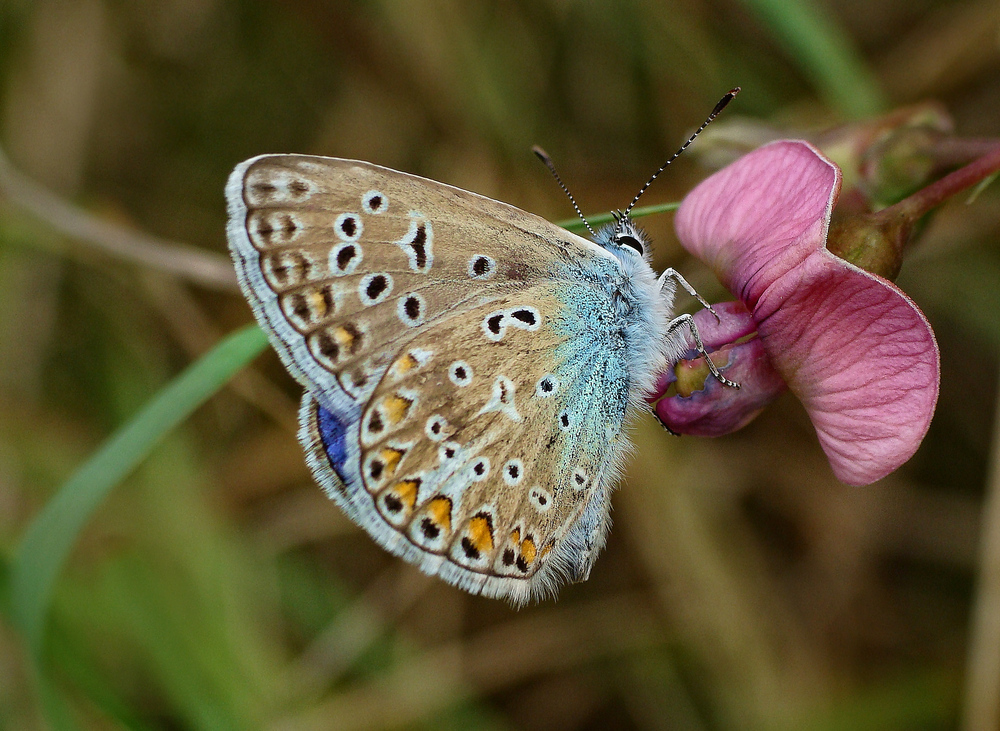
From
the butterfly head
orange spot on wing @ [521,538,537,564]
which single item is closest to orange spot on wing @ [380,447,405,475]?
orange spot on wing @ [521,538,537,564]

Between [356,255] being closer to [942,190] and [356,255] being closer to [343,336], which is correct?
[343,336]

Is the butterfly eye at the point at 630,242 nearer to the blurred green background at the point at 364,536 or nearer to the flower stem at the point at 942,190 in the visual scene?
the flower stem at the point at 942,190

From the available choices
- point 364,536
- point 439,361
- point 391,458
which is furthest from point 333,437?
point 364,536

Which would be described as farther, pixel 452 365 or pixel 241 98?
pixel 241 98

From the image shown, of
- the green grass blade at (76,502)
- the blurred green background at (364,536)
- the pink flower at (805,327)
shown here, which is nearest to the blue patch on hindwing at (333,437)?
the green grass blade at (76,502)

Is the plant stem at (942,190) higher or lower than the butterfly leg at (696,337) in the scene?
lower

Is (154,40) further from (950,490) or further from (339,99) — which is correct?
(950,490)

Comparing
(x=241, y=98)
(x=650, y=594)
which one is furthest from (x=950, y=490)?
(x=241, y=98)
